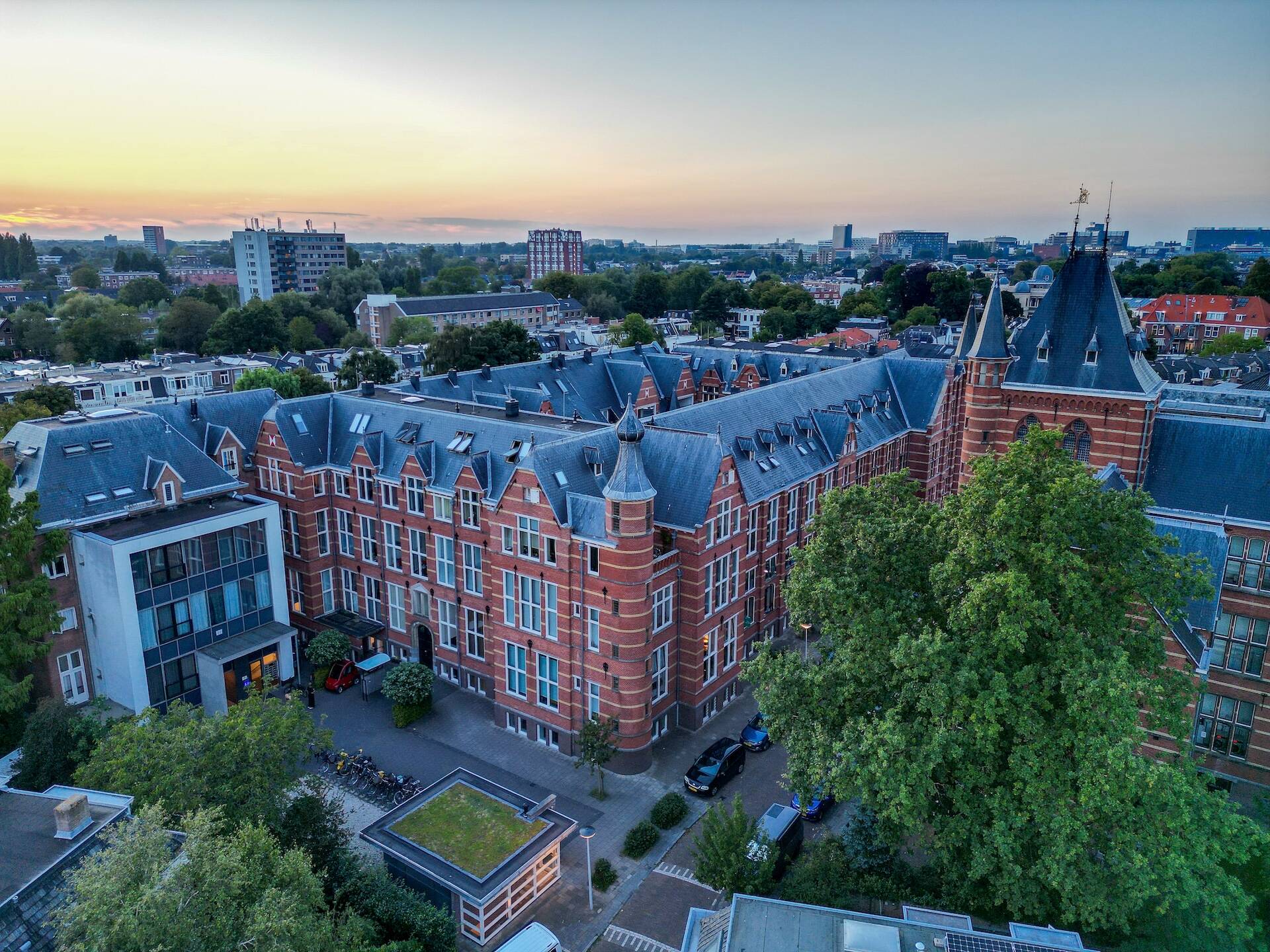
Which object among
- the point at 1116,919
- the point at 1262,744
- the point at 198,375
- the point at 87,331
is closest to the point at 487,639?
the point at 1116,919

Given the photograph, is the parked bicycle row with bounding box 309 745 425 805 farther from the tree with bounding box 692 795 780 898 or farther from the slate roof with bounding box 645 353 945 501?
the slate roof with bounding box 645 353 945 501

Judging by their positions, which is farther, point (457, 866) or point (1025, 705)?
point (457, 866)

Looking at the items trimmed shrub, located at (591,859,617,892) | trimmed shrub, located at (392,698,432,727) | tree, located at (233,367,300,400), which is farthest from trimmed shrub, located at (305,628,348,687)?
tree, located at (233,367,300,400)

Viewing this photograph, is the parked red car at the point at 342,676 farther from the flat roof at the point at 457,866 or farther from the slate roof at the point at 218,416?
the slate roof at the point at 218,416

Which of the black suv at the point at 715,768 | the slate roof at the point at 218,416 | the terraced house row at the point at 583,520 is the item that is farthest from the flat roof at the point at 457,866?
the slate roof at the point at 218,416

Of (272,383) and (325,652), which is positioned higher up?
(272,383)

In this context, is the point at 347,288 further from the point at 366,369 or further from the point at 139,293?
the point at 366,369

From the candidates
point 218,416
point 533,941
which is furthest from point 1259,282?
point 533,941
